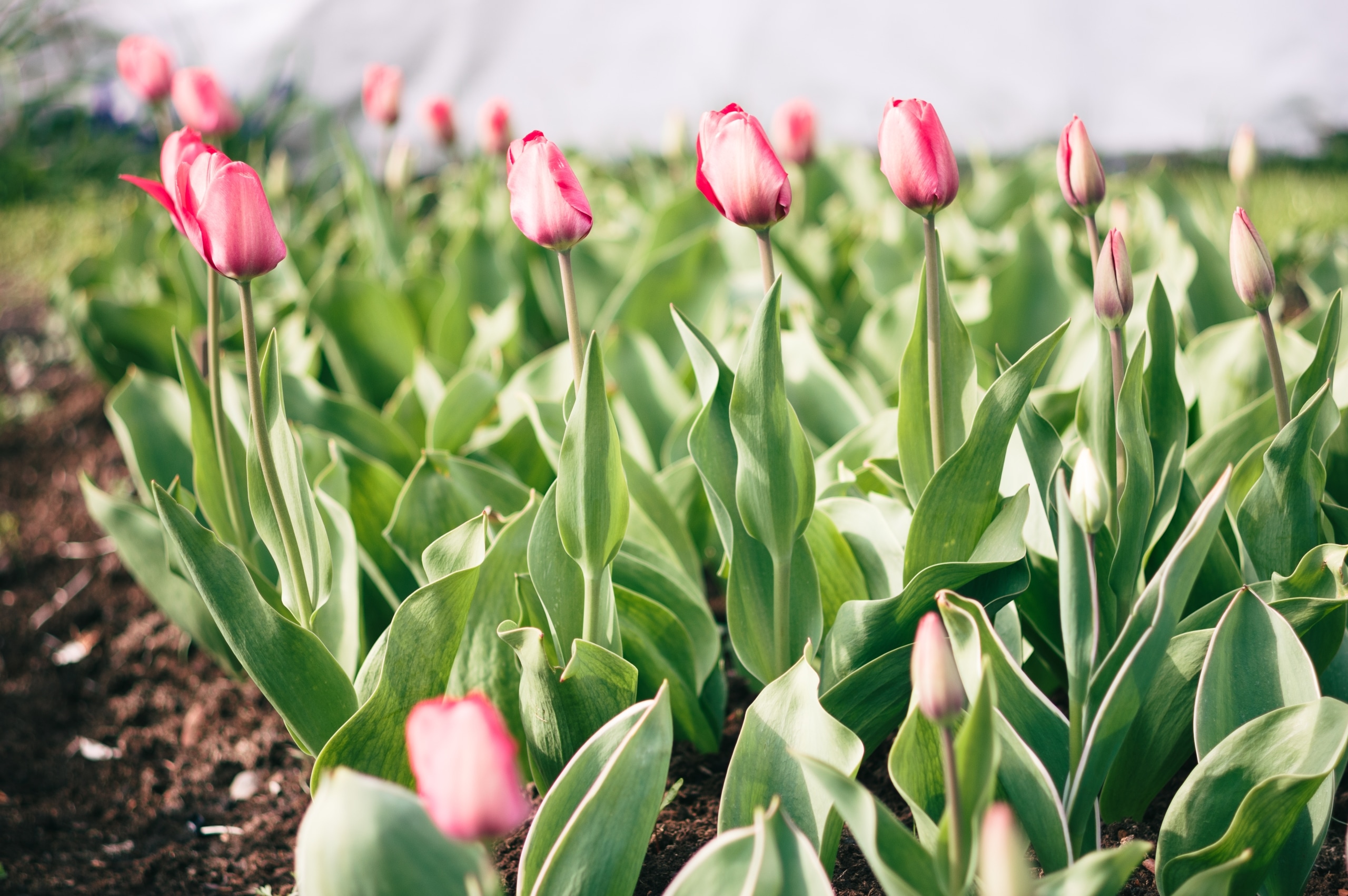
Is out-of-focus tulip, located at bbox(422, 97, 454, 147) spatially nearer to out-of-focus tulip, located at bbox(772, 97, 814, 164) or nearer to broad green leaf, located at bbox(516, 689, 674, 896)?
out-of-focus tulip, located at bbox(772, 97, 814, 164)

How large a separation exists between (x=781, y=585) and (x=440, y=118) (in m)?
2.20

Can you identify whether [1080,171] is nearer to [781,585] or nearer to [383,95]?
[781,585]

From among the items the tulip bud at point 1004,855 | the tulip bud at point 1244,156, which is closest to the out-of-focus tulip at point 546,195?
the tulip bud at point 1004,855

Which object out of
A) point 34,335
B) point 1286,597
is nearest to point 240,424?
point 1286,597

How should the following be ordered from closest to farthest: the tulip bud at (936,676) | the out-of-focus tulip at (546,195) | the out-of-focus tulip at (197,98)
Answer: the tulip bud at (936,676)
the out-of-focus tulip at (546,195)
the out-of-focus tulip at (197,98)

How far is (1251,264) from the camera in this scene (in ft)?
3.72

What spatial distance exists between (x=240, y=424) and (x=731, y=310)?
3.02 ft

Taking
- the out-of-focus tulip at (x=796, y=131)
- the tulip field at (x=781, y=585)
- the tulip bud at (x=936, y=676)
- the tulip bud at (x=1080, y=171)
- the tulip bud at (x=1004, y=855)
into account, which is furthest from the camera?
the out-of-focus tulip at (x=796, y=131)

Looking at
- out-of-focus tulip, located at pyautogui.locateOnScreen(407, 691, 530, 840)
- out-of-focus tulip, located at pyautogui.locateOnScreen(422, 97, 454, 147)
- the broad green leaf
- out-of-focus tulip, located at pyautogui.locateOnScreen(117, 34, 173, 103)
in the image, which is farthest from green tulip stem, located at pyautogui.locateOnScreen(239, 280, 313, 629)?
out-of-focus tulip, located at pyautogui.locateOnScreen(422, 97, 454, 147)

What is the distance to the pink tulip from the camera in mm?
1065

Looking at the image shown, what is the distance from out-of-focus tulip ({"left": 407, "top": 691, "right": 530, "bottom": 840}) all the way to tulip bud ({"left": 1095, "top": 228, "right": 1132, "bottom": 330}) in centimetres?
78

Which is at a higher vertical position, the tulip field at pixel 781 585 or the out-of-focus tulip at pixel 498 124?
the out-of-focus tulip at pixel 498 124

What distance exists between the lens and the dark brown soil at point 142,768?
1.27 metres

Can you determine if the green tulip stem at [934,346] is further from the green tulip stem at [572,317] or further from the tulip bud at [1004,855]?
the tulip bud at [1004,855]
